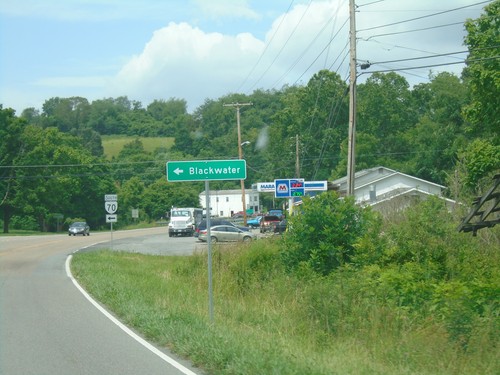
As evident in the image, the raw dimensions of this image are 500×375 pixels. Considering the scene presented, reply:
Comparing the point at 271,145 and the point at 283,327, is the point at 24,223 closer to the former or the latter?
the point at 271,145

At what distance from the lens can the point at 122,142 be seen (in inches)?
5979

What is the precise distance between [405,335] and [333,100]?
2473 inches

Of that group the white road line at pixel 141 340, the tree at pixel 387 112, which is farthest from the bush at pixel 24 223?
the white road line at pixel 141 340

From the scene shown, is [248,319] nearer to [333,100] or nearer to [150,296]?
[150,296]

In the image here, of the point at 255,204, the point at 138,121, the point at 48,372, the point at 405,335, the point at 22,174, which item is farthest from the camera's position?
the point at 138,121

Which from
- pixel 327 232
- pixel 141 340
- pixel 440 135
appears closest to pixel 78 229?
pixel 440 135

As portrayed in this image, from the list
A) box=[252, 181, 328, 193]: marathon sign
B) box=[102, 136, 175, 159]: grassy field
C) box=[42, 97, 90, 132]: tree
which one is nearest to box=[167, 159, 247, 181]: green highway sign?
box=[252, 181, 328, 193]: marathon sign

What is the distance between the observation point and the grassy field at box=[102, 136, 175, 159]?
125812 millimetres

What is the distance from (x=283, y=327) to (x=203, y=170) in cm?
338

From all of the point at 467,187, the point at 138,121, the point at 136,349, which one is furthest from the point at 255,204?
the point at 136,349

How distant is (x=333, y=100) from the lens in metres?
72.9

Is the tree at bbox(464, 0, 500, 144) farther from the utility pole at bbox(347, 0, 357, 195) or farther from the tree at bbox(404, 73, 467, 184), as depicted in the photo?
the tree at bbox(404, 73, 467, 184)

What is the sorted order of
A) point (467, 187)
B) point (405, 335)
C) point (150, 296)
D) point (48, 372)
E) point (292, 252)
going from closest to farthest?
1. point (48, 372)
2. point (405, 335)
3. point (150, 296)
4. point (292, 252)
5. point (467, 187)

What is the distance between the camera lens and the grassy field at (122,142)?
125812mm
